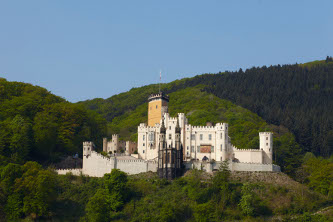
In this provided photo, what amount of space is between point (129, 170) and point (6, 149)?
21661 mm

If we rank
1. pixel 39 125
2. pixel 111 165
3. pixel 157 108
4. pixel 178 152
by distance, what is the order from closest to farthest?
pixel 178 152 < pixel 111 165 < pixel 39 125 < pixel 157 108

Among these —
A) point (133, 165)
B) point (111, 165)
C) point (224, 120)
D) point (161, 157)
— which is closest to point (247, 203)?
point (161, 157)

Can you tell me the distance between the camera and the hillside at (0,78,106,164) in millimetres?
99688

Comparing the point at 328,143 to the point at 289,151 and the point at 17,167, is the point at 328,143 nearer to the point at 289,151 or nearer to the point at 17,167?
the point at 289,151

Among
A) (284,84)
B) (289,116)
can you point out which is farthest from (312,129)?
(284,84)

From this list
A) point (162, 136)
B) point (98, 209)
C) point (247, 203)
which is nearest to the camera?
point (98, 209)

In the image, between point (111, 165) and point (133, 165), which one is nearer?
point (111, 165)

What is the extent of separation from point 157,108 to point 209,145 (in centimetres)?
1321

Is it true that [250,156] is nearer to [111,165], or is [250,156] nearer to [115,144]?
[111,165]

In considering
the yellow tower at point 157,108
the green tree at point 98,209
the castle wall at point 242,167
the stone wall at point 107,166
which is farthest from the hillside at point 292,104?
the green tree at point 98,209

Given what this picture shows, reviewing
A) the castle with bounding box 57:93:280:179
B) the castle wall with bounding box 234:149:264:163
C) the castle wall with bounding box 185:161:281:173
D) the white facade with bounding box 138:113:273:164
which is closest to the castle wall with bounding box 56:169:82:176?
the castle with bounding box 57:93:280:179

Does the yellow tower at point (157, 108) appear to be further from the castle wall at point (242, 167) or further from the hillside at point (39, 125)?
the castle wall at point (242, 167)

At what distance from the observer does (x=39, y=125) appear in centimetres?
10300

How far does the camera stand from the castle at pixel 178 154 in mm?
93562
